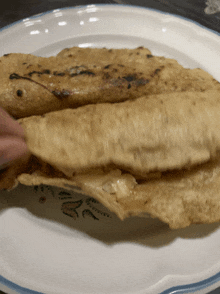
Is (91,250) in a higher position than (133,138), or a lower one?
lower

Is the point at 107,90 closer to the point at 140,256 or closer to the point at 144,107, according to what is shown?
the point at 144,107

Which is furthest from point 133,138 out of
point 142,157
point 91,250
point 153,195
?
point 91,250

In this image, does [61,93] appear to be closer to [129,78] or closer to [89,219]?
[129,78]

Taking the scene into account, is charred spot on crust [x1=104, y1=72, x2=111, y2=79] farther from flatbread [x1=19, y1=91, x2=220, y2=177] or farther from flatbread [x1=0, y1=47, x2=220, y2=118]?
flatbread [x1=19, y1=91, x2=220, y2=177]

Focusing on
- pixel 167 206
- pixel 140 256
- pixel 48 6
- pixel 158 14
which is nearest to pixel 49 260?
pixel 140 256

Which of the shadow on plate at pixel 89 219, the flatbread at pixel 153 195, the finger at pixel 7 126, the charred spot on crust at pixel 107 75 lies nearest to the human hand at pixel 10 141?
the finger at pixel 7 126

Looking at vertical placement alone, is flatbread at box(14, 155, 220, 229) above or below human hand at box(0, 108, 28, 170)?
below

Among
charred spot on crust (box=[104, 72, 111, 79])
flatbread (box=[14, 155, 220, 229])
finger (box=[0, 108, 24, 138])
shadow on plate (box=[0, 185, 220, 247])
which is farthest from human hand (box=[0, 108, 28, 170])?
charred spot on crust (box=[104, 72, 111, 79])
